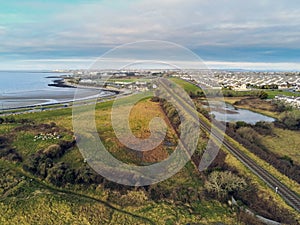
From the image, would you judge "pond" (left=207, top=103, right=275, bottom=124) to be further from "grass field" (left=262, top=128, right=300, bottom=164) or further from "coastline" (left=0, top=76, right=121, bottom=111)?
"coastline" (left=0, top=76, right=121, bottom=111)

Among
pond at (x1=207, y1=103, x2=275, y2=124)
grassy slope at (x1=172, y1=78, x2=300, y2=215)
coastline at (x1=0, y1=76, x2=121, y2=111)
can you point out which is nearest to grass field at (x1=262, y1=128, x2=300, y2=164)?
grassy slope at (x1=172, y1=78, x2=300, y2=215)

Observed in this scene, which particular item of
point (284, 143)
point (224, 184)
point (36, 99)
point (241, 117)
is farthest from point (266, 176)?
point (36, 99)

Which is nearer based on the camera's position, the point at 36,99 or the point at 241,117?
the point at 241,117

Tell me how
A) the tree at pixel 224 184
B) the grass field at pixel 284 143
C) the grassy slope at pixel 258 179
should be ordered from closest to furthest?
the grassy slope at pixel 258 179, the tree at pixel 224 184, the grass field at pixel 284 143

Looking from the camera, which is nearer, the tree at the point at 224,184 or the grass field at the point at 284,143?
the tree at the point at 224,184

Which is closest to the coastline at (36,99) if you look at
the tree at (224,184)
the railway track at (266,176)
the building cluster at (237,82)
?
the building cluster at (237,82)

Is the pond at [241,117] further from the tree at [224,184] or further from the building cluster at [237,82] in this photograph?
the tree at [224,184]

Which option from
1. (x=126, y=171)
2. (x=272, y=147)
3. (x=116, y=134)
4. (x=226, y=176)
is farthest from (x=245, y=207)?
(x=116, y=134)

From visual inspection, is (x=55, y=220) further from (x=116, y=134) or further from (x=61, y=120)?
(x=61, y=120)

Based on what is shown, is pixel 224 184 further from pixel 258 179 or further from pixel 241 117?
pixel 241 117

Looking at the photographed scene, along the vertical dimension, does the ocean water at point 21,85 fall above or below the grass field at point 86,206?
below

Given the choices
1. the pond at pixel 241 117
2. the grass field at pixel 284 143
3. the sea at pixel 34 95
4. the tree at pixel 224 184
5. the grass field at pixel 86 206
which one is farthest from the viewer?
the sea at pixel 34 95
